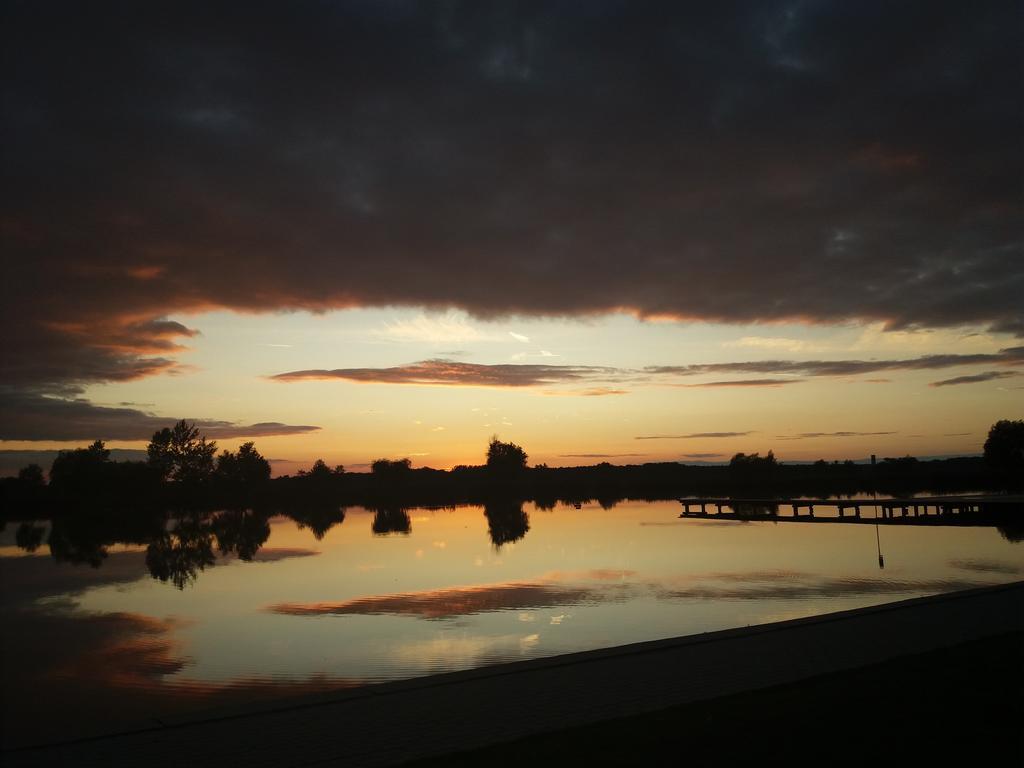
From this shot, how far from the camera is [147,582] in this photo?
23.1 meters

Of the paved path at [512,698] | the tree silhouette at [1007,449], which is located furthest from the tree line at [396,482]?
the paved path at [512,698]

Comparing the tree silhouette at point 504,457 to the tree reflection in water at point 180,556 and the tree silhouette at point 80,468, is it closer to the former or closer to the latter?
the tree silhouette at point 80,468

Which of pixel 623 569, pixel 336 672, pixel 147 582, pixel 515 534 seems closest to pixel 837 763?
pixel 336 672

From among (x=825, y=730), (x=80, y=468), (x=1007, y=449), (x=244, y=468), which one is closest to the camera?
(x=825, y=730)

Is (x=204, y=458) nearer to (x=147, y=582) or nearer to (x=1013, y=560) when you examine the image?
(x=147, y=582)

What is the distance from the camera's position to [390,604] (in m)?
17.7

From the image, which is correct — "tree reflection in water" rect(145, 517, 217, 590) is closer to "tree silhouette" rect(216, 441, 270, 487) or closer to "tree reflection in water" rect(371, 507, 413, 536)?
"tree reflection in water" rect(371, 507, 413, 536)

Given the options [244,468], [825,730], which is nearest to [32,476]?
[244,468]

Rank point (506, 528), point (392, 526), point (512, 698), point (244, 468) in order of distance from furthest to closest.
→ point (244, 468) < point (392, 526) < point (506, 528) < point (512, 698)

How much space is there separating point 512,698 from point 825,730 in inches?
127

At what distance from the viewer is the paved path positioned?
682 centimetres

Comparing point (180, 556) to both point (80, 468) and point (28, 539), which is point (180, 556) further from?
point (80, 468)

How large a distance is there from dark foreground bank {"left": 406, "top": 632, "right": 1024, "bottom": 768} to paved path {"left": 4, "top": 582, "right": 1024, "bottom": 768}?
535mm

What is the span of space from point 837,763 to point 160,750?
5.70 m
